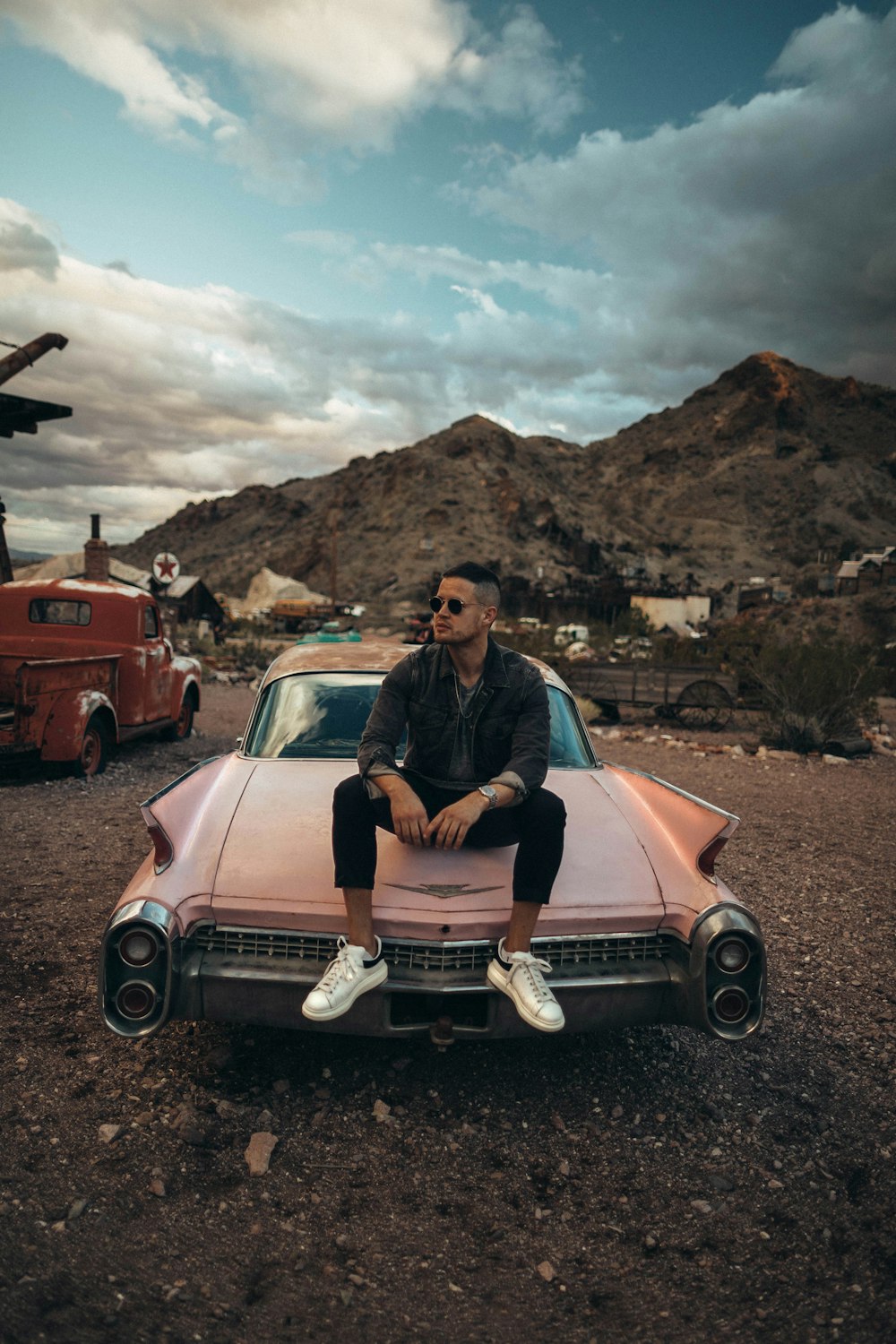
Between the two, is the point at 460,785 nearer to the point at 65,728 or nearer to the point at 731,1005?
the point at 731,1005

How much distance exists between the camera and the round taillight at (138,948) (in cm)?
242

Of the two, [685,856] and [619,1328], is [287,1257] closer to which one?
[619,1328]

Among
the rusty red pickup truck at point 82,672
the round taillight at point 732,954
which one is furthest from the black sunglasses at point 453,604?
the rusty red pickup truck at point 82,672

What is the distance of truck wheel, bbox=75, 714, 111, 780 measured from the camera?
7688 millimetres

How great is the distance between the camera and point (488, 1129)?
2594 mm

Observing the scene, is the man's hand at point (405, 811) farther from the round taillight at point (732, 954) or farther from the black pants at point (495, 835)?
the round taillight at point (732, 954)

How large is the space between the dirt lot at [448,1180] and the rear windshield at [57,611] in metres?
5.74

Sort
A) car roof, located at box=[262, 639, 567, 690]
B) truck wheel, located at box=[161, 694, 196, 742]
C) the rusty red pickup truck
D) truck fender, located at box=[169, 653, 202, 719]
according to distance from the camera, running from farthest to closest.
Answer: truck wheel, located at box=[161, 694, 196, 742] < truck fender, located at box=[169, 653, 202, 719] < the rusty red pickup truck < car roof, located at box=[262, 639, 567, 690]

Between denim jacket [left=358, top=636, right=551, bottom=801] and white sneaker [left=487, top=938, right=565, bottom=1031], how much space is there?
0.71m

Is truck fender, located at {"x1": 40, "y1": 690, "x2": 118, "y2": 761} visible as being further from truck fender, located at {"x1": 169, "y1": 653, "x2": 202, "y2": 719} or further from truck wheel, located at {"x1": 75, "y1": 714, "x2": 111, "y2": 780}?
truck fender, located at {"x1": 169, "y1": 653, "x2": 202, "y2": 719}

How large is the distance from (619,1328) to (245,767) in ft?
7.83

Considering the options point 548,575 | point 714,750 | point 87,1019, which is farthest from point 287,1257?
point 548,575

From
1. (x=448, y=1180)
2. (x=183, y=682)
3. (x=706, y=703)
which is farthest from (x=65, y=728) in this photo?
(x=706, y=703)

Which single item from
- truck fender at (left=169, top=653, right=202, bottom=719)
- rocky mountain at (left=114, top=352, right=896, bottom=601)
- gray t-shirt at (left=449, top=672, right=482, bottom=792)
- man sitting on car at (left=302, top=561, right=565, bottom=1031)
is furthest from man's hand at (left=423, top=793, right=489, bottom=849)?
rocky mountain at (left=114, top=352, right=896, bottom=601)
